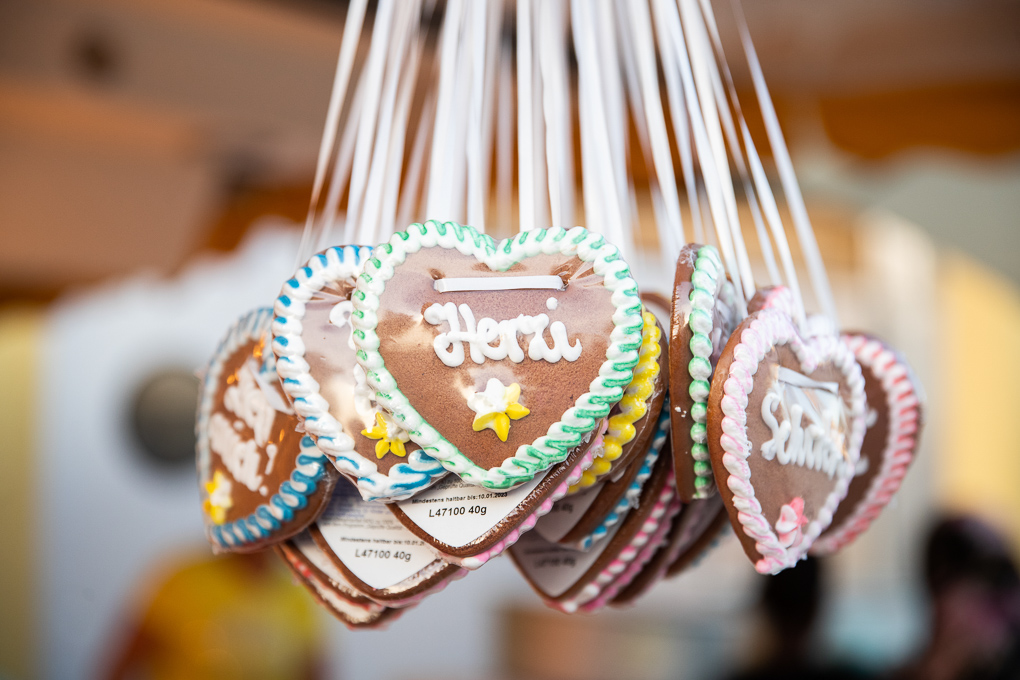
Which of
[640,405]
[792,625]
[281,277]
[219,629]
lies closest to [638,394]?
[640,405]

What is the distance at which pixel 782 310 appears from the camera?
20.9 inches

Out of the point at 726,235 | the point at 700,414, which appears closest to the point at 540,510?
the point at 700,414

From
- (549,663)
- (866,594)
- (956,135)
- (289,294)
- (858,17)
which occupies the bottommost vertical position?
(549,663)

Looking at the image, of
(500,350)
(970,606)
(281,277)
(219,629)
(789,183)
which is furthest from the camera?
(281,277)

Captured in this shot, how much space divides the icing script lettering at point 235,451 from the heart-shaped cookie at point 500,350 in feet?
0.47

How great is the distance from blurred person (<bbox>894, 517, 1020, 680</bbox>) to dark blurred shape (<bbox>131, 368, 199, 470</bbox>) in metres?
2.44

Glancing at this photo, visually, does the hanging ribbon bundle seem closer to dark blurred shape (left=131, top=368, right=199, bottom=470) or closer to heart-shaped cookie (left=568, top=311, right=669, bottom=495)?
heart-shaped cookie (left=568, top=311, right=669, bottom=495)

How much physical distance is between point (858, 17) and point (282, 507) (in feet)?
5.51

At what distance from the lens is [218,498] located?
0.58m

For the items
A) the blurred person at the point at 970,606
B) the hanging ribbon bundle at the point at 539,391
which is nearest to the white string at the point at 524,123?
the hanging ribbon bundle at the point at 539,391

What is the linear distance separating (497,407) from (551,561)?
0.20m

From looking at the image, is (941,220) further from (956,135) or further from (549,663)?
(549,663)

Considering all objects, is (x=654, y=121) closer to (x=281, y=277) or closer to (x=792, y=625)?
(x=792, y=625)

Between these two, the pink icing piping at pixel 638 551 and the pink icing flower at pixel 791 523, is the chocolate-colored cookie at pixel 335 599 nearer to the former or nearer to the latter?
the pink icing piping at pixel 638 551
